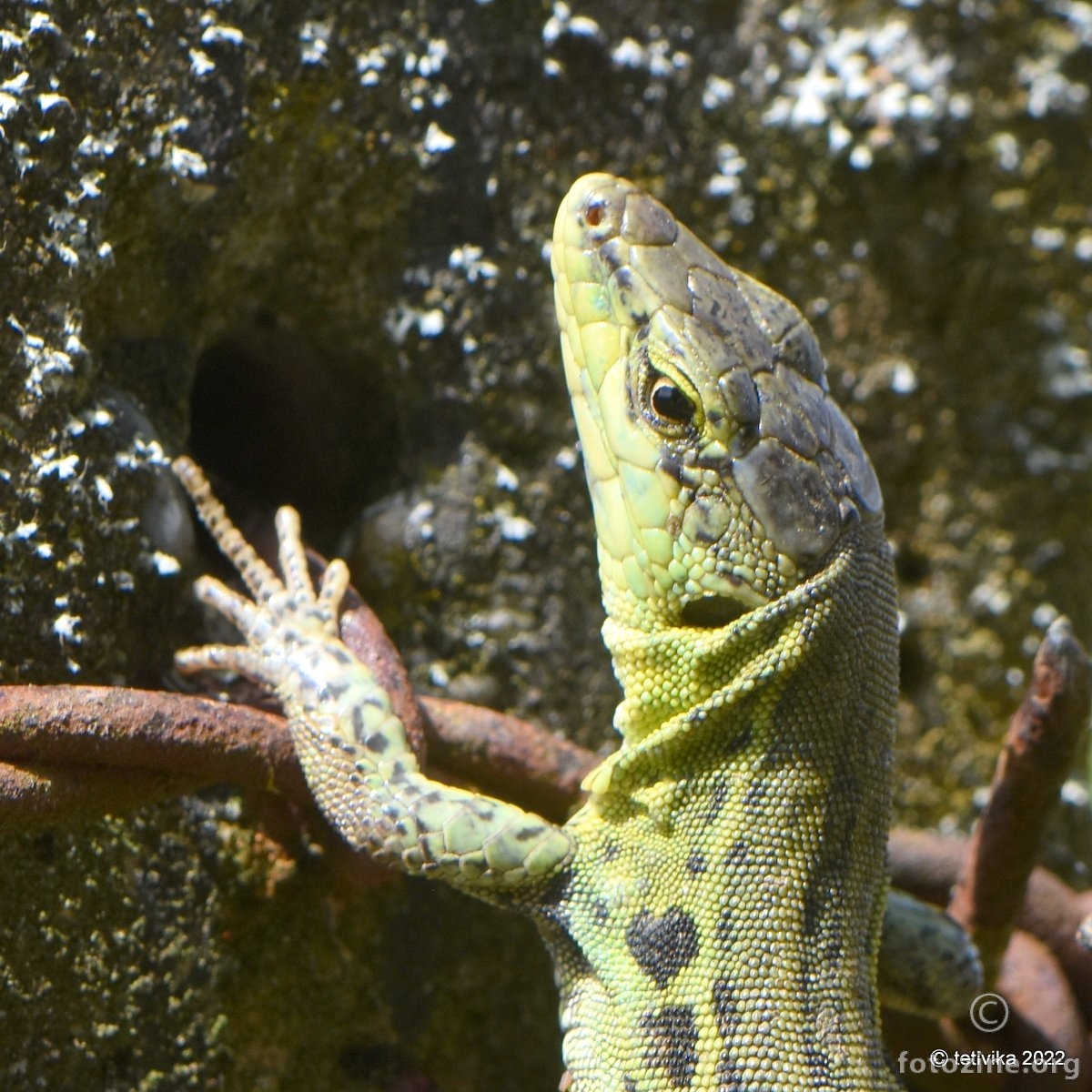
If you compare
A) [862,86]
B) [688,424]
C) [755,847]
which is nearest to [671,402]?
[688,424]

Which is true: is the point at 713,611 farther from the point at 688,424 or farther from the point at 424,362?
the point at 424,362

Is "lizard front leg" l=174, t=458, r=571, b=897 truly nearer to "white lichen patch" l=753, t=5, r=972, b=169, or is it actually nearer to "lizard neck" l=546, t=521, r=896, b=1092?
"lizard neck" l=546, t=521, r=896, b=1092

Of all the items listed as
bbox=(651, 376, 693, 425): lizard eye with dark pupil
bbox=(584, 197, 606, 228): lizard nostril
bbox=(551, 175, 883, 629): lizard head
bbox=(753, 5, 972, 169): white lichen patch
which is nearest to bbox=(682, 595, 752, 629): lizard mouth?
bbox=(551, 175, 883, 629): lizard head

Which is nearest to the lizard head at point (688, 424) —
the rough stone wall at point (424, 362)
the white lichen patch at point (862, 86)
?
the rough stone wall at point (424, 362)

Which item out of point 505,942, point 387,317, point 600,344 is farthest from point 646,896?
point 387,317

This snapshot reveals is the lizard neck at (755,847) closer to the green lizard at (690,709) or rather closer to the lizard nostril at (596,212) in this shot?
the green lizard at (690,709)

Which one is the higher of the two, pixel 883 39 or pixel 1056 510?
pixel 883 39

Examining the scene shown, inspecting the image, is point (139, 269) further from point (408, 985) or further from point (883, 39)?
point (883, 39)

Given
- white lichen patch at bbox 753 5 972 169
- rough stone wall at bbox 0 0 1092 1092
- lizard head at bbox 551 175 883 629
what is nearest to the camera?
rough stone wall at bbox 0 0 1092 1092
